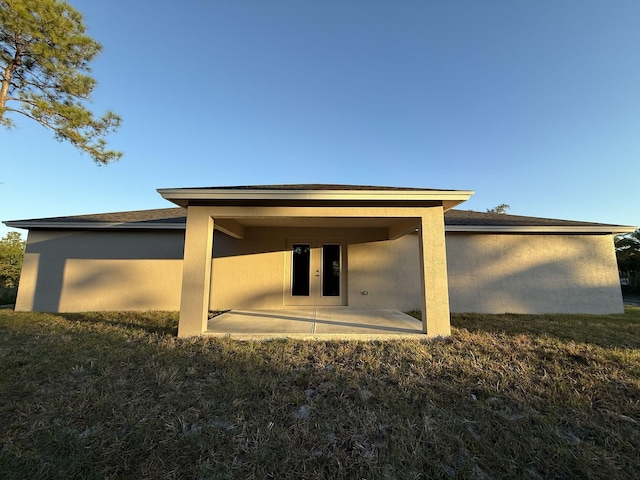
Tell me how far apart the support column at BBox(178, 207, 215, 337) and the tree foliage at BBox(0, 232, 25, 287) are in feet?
63.1

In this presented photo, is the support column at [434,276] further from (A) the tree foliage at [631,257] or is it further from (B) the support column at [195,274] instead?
(A) the tree foliage at [631,257]

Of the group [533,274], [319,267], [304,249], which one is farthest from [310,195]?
[533,274]

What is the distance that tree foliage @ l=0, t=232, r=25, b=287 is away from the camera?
16.8 meters

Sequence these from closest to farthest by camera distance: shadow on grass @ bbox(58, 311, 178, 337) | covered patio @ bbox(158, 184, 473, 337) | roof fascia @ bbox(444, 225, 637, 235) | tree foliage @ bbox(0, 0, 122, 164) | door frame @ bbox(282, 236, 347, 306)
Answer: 1. covered patio @ bbox(158, 184, 473, 337)
2. shadow on grass @ bbox(58, 311, 178, 337)
3. door frame @ bbox(282, 236, 347, 306)
4. roof fascia @ bbox(444, 225, 637, 235)
5. tree foliage @ bbox(0, 0, 122, 164)

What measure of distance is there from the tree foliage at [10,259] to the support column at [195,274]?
19.2m

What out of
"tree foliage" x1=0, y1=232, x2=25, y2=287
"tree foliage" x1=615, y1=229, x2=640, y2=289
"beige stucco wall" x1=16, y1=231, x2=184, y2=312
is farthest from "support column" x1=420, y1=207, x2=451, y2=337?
"tree foliage" x1=615, y1=229, x2=640, y2=289

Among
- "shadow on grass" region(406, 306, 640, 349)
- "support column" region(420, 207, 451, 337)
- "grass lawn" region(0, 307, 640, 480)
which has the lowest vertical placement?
"grass lawn" region(0, 307, 640, 480)

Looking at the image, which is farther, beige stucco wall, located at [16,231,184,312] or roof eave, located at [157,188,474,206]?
beige stucco wall, located at [16,231,184,312]

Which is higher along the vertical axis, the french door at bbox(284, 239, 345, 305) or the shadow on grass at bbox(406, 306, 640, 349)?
the french door at bbox(284, 239, 345, 305)

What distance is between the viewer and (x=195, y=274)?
530cm

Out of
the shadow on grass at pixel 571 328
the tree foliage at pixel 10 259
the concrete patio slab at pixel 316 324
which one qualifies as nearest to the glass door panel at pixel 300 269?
the concrete patio slab at pixel 316 324

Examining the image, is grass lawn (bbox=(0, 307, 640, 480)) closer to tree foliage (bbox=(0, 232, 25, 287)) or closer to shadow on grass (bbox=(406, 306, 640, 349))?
shadow on grass (bbox=(406, 306, 640, 349))

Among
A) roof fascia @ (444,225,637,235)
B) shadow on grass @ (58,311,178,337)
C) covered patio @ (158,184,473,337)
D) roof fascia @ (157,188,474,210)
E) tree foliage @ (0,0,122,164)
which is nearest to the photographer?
roof fascia @ (157,188,474,210)

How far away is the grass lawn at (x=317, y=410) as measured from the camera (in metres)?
2.20
